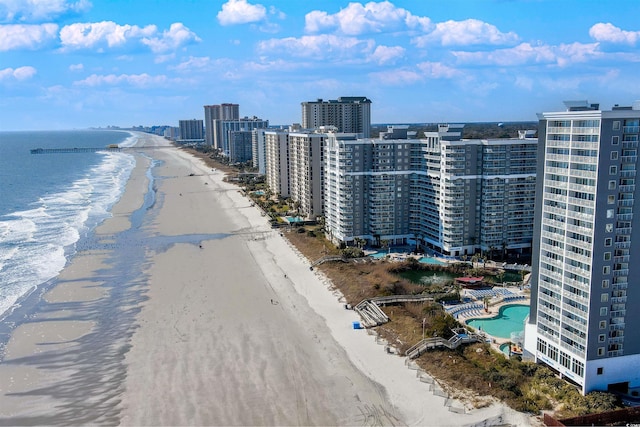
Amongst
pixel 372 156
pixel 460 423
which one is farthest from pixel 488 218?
pixel 460 423

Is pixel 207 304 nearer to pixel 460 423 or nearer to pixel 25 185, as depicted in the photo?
pixel 460 423

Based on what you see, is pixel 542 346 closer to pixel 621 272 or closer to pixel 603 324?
pixel 603 324

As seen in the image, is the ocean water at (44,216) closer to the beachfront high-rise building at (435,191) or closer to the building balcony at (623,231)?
the beachfront high-rise building at (435,191)

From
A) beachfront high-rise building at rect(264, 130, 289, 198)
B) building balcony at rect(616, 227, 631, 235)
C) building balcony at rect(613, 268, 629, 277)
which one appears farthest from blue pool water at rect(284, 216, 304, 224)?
building balcony at rect(616, 227, 631, 235)

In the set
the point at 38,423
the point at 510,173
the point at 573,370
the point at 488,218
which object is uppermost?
the point at 510,173

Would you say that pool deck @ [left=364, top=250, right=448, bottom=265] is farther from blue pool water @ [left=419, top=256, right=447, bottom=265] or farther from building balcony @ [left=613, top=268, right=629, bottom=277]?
building balcony @ [left=613, top=268, right=629, bottom=277]

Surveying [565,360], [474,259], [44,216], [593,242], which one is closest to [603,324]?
[565,360]
